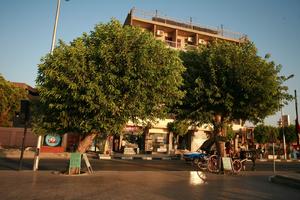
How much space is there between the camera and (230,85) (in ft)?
52.6

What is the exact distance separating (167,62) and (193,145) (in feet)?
94.1

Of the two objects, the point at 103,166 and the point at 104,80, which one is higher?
the point at 104,80

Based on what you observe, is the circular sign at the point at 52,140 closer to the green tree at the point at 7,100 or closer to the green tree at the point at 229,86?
A: the green tree at the point at 7,100

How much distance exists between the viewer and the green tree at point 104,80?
1166cm

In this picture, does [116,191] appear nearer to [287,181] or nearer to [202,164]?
[287,181]

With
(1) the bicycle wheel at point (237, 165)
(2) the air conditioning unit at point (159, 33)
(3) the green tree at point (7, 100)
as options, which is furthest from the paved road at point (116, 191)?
(2) the air conditioning unit at point (159, 33)

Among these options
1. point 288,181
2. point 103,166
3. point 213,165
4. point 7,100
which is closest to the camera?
point 288,181

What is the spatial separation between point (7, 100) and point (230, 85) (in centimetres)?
3018

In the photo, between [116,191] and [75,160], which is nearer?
[116,191]

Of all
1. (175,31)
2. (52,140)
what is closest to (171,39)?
(175,31)

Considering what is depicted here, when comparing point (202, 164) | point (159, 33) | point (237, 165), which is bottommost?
point (202, 164)

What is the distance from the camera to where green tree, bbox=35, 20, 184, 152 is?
11656 millimetres

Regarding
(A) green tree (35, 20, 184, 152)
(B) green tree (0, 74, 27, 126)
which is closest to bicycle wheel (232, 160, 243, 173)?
(A) green tree (35, 20, 184, 152)

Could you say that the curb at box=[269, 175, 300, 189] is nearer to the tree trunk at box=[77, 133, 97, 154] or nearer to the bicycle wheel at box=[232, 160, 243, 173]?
the bicycle wheel at box=[232, 160, 243, 173]
